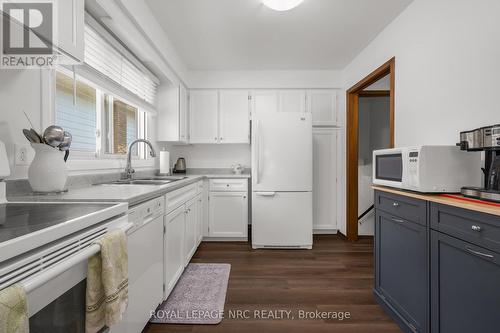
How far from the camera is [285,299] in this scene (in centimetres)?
200

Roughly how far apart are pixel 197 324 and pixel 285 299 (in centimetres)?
73

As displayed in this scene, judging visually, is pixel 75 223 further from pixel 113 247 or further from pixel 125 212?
pixel 125 212

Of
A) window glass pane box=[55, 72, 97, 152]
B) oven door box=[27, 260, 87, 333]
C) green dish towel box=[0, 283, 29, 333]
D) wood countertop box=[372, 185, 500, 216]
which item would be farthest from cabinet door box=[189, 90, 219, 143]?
green dish towel box=[0, 283, 29, 333]

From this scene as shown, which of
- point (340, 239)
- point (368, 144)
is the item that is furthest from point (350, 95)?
point (340, 239)

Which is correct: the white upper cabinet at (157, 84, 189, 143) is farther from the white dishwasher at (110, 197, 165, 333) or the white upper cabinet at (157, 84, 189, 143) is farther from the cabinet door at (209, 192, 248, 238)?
the white dishwasher at (110, 197, 165, 333)

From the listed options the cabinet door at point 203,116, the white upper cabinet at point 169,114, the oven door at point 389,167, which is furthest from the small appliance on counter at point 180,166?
the oven door at point 389,167

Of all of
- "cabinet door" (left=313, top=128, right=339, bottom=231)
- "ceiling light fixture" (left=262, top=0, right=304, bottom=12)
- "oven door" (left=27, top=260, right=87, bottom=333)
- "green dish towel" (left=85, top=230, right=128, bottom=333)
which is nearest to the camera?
"oven door" (left=27, top=260, right=87, bottom=333)

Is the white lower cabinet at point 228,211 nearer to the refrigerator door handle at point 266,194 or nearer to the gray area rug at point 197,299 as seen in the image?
the refrigerator door handle at point 266,194

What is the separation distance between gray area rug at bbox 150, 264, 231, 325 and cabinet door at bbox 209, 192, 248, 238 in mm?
807

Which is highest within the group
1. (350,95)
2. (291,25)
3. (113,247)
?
(291,25)

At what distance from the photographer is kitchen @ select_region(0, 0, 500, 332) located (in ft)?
3.25

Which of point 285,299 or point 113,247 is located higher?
point 113,247

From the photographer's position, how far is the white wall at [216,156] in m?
3.99

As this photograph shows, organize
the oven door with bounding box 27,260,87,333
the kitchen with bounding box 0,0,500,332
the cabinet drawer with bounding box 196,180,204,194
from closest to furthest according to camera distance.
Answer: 1. the oven door with bounding box 27,260,87,333
2. the kitchen with bounding box 0,0,500,332
3. the cabinet drawer with bounding box 196,180,204,194
